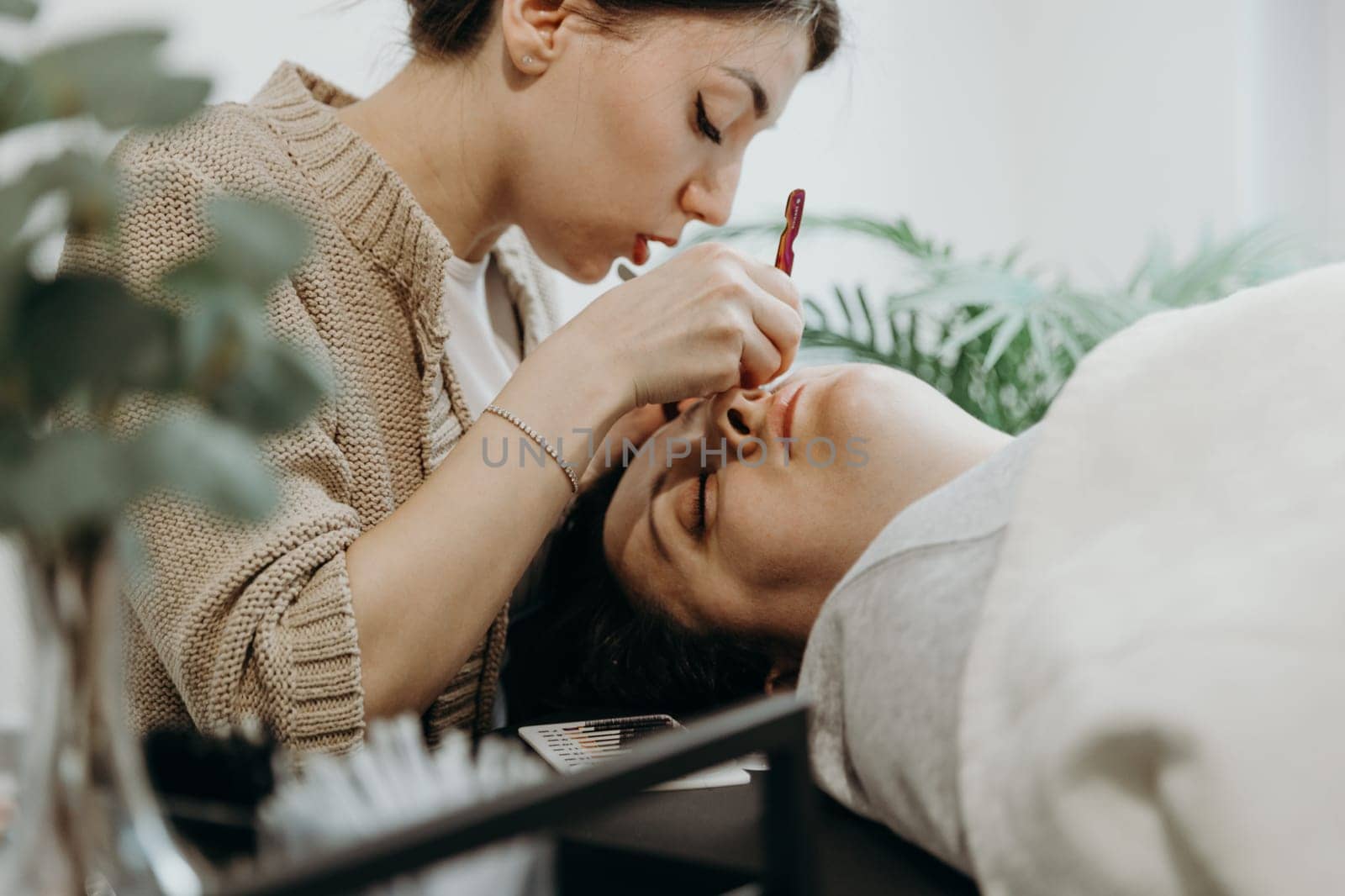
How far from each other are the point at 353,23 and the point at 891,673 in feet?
3.81

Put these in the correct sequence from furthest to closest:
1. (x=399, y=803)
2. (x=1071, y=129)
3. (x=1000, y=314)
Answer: (x=1071, y=129)
(x=1000, y=314)
(x=399, y=803)

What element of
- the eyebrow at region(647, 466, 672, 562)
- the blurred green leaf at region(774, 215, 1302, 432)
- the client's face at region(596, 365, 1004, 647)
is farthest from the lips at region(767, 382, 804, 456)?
the blurred green leaf at region(774, 215, 1302, 432)

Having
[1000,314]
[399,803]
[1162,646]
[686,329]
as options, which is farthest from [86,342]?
[1000,314]

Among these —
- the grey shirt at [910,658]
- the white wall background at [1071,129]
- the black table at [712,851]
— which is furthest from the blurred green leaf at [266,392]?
the white wall background at [1071,129]

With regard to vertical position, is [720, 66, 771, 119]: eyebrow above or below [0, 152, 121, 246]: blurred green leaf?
below

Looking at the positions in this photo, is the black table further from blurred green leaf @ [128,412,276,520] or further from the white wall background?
the white wall background

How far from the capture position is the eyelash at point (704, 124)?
1.05m

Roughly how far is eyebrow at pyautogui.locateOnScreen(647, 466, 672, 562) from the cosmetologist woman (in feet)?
0.40

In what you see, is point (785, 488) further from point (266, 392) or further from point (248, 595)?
point (266, 392)

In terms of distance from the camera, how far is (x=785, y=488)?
0.96 metres

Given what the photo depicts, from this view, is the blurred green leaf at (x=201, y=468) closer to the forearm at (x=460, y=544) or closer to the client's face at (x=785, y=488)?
the forearm at (x=460, y=544)

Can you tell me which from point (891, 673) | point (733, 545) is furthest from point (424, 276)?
point (891, 673)

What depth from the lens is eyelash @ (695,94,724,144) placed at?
41.4 inches

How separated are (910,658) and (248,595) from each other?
440 millimetres
